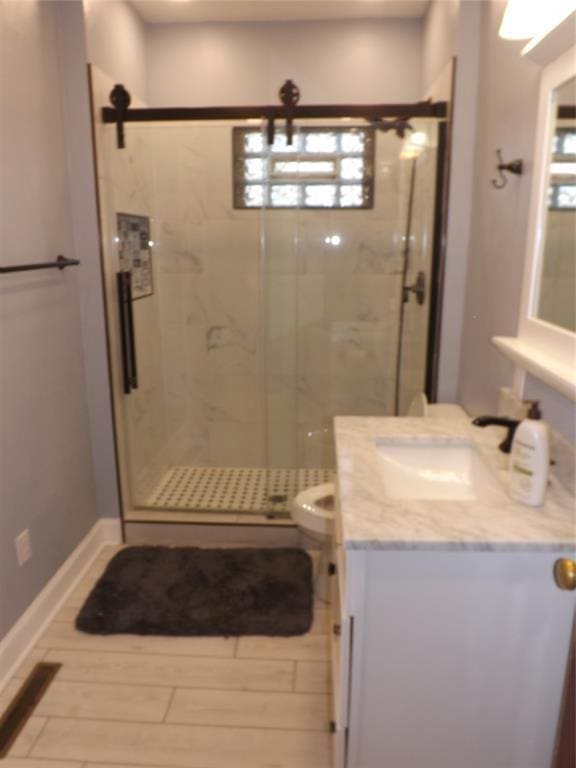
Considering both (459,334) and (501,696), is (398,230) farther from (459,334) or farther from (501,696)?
(501,696)

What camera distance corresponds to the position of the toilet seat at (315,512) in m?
2.25

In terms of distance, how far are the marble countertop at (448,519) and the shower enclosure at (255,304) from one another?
1.39 metres

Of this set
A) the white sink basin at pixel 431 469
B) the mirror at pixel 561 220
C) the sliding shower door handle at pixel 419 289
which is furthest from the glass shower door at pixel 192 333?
the mirror at pixel 561 220

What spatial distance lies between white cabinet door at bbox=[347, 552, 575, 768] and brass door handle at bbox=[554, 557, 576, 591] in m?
0.17

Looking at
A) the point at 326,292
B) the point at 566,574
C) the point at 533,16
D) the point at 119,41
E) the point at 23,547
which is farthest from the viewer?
the point at 326,292

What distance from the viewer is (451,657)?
3.97ft

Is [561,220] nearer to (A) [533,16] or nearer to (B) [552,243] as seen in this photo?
(B) [552,243]

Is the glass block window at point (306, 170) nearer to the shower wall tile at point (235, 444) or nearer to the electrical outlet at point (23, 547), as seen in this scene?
the shower wall tile at point (235, 444)

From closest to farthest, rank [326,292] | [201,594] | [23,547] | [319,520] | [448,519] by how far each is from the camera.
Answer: [448,519] → [23,547] → [319,520] → [201,594] → [326,292]

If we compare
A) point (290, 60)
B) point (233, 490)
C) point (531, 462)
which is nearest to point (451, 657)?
point (531, 462)

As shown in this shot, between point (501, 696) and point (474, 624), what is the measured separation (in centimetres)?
19

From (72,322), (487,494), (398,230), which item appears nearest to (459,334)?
(398,230)

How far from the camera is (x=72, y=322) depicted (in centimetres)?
248

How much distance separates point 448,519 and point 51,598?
70.3 inches
